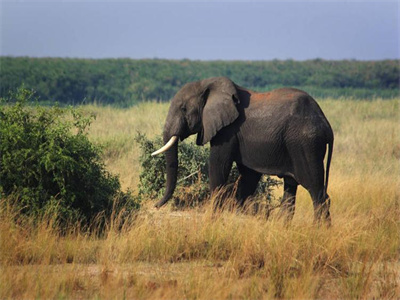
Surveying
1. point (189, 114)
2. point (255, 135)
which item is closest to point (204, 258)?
point (255, 135)

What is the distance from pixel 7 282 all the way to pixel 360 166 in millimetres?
11365

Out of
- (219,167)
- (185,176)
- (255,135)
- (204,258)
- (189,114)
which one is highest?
(189,114)

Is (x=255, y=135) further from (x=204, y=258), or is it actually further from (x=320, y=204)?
(x=204, y=258)

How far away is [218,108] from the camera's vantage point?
1117 cm

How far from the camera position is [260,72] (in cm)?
7075

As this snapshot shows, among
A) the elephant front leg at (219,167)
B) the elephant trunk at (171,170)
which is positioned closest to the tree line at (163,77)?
the elephant trunk at (171,170)

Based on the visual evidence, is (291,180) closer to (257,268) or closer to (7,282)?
(257,268)

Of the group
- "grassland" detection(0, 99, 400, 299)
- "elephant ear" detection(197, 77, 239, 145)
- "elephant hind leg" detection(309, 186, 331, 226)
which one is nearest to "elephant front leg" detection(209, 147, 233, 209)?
"elephant ear" detection(197, 77, 239, 145)

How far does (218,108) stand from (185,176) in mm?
1769

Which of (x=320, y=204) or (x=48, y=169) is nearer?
(x=48, y=169)

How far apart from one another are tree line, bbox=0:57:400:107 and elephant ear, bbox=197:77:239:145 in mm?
35614

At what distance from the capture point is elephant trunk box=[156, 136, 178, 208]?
11.5 m

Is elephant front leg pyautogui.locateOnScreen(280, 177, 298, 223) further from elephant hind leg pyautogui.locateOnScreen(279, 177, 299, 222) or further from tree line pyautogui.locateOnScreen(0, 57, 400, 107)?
tree line pyautogui.locateOnScreen(0, 57, 400, 107)

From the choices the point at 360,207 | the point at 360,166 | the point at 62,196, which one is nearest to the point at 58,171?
the point at 62,196
